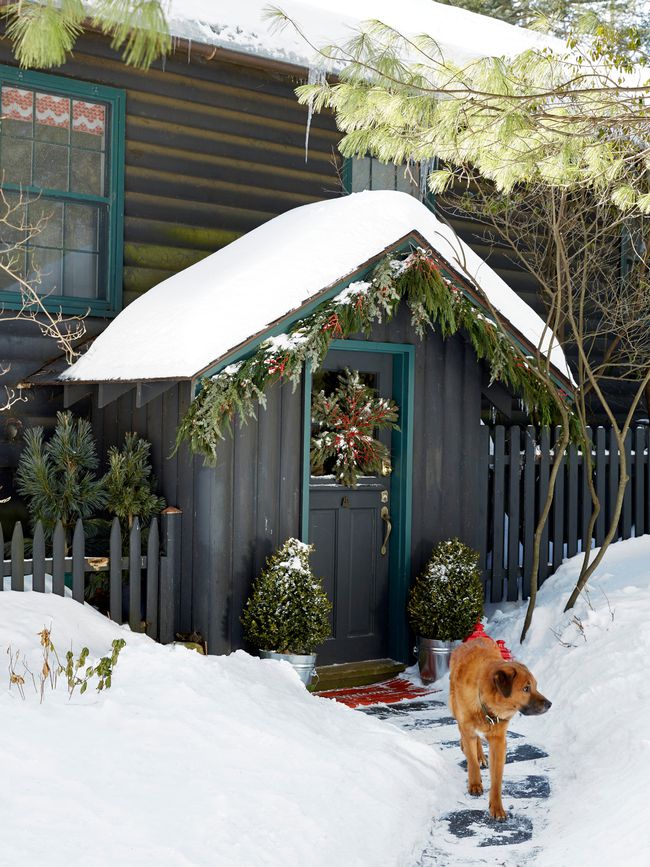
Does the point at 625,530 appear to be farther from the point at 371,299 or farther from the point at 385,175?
the point at 385,175

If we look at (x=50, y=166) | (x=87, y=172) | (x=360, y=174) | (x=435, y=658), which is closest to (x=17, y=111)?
(x=50, y=166)

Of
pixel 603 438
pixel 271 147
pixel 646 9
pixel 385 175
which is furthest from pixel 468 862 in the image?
pixel 646 9

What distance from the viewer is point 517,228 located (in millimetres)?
10562

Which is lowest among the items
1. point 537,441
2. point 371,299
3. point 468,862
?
point 468,862

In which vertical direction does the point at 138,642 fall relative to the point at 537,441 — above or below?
below

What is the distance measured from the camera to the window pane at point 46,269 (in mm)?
8281

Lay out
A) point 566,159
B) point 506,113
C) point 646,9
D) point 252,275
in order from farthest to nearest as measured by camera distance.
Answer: point 646,9, point 252,275, point 566,159, point 506,113

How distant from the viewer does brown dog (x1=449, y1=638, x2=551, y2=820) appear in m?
4.87

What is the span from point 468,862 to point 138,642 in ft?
8.10

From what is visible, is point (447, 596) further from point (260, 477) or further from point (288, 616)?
point (260, 477)

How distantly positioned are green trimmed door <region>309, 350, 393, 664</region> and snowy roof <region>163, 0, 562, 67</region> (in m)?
2.45

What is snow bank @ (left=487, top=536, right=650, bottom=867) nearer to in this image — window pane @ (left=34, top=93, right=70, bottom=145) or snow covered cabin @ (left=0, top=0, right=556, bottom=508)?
snow covered cabin @ (left=0, top=0, right=556, bottom=508)

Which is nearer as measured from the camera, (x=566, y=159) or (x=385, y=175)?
(x=566, y=159)

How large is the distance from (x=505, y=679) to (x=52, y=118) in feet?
20.1
